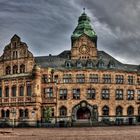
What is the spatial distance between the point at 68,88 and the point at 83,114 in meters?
6.51

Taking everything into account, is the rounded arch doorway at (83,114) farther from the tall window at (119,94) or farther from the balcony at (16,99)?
the balcony at (16,99)

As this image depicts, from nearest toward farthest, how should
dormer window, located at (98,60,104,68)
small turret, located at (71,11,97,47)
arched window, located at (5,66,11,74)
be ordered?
dormer window, located at (98,60,104,68)
arched window, located at (5,66,11,74)
small turret, located at (71,11,97,47)

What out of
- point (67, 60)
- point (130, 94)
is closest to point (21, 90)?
point (67, 60)

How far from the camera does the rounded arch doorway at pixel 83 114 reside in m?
84.6

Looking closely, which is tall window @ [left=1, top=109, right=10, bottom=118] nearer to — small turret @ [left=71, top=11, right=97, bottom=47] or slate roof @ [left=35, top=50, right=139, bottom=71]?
slate roof @ [left=35, top=50, right=139, bottom=71]

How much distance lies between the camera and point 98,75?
85.1m

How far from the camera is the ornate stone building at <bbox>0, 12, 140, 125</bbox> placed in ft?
270

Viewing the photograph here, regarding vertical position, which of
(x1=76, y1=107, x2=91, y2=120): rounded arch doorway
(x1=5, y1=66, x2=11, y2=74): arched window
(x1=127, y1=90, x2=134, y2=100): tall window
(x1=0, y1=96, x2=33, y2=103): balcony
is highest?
(x1=5, y1=66, x2=11, y2=74): arched window

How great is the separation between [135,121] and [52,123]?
61.2ft

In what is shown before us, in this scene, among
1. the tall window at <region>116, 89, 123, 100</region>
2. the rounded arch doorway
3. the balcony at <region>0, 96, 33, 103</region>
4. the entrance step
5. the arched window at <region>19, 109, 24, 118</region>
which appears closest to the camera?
the entrance step

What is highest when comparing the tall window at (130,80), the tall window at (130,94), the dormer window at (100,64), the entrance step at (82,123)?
the dormer window at (100,64)

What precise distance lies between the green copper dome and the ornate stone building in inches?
72.5

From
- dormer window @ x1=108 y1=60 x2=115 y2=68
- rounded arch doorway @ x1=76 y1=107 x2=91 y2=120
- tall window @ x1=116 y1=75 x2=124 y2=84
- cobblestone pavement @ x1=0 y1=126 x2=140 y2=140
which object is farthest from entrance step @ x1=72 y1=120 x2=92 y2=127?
cobblestone pavement @ x1=0 y1=126 x2=140 y2=140

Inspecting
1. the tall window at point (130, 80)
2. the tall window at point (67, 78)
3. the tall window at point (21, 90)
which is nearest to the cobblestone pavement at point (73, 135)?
the tall window at point (21, 90)
